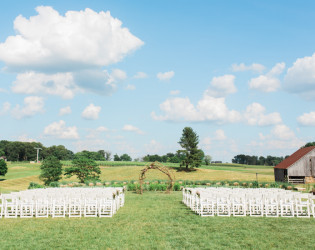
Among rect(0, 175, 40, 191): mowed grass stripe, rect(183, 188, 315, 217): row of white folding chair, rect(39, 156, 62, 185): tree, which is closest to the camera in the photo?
rect(183, 188, 315, 217): row of white folding chair

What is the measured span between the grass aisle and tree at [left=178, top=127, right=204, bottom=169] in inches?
2227

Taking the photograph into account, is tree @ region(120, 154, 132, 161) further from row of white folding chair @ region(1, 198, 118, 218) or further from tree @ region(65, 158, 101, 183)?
row of white folding chair @ region(1, 198, 118, 218)

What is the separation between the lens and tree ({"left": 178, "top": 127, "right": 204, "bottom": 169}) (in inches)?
2792

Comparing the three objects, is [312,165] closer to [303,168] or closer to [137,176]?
[303,168]

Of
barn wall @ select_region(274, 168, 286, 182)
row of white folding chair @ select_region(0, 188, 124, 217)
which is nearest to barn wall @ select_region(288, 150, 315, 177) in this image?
barn wall @ select_region(274, 168, 286, 182)

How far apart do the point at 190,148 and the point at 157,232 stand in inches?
2468

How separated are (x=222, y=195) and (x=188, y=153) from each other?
182 feet

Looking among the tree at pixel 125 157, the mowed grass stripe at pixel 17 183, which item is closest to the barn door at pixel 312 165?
the mowed grass stripe at pixel 17 183

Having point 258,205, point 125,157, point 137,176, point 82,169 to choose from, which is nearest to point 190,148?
point 137,176

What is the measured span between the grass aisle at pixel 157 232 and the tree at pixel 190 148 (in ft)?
186

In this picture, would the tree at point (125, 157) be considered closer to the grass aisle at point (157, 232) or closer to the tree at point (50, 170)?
the tree at point (50, 170)

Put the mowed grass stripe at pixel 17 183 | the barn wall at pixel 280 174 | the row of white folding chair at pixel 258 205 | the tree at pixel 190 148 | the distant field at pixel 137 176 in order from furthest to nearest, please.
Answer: the tree at pixel 190 148 < the distant field at pixel 137 176 < the barn wall at pixel 280 174 < the mowed grass stripe at pixel 17 183 < the row of white folding chair at pixel 258 205

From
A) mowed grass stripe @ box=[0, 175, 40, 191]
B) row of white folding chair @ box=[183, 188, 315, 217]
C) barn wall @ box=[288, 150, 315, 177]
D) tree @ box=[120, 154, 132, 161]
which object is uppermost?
tree @ box=[120, 154, 132, 161]

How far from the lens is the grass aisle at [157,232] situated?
30.6 feet
